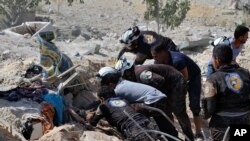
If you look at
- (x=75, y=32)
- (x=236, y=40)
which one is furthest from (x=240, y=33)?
(x=75, y=32)

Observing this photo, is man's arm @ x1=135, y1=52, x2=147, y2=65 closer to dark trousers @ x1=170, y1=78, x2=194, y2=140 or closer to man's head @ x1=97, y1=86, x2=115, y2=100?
dark trousers @ x1=170, y1=78, x2=194, y2=140

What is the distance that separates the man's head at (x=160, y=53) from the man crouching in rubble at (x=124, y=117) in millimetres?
792

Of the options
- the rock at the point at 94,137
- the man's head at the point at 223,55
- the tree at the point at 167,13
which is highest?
the man's head at the point at 223,55

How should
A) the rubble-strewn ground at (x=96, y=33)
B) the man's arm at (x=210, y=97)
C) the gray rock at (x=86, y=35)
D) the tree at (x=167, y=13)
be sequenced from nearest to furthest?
the man's arm at (x=210, y=97), the rubble-strewn ground at (x=96, y=33), the gray rock at (x=86, y=35), the tree at (x=167, y=13)

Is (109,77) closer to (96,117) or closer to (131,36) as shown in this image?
(96,117)

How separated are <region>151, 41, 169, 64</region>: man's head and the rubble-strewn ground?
164 centimetres

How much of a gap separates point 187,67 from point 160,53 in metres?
0.63

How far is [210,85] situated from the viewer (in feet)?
15.2

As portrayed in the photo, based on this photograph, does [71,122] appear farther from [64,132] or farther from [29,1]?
[29,1]

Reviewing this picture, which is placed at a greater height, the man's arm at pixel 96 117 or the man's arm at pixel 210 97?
the man's arm at pixel 210 97

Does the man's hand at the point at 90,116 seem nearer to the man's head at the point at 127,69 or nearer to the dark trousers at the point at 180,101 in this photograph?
the man's head at the point at 127,69

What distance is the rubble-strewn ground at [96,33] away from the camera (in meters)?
8.27

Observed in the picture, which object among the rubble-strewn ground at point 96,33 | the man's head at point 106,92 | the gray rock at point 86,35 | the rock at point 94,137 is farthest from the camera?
the gray rock at point 86,35

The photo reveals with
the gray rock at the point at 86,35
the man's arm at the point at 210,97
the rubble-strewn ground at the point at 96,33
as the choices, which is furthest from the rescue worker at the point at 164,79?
the gray rock at the point at 86,35
